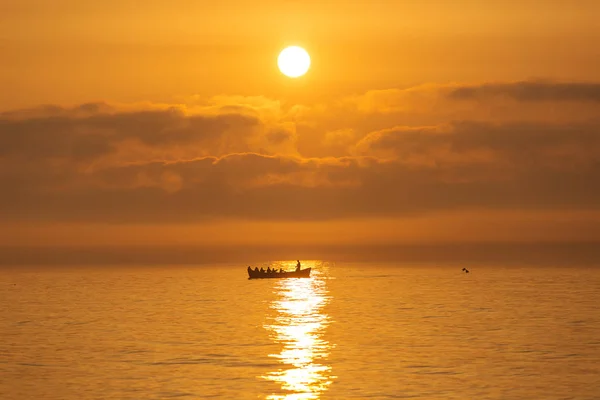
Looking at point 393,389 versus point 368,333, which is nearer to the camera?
point 393,389

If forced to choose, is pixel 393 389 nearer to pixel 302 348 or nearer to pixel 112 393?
pixel 112 393

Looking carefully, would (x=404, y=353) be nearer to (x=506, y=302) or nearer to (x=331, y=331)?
(x=331, y=331)

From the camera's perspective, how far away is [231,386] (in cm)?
7012

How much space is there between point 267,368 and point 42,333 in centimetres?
4675

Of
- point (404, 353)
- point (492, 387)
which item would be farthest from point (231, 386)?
point (404, 353)

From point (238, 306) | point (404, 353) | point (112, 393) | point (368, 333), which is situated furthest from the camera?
point (238, 306)

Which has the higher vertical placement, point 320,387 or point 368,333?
point 368,333

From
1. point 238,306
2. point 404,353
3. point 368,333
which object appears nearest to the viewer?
point 404,353

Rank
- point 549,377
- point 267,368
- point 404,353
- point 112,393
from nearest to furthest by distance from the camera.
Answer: point 112,393, point 549,377, point 267,368, point 404,353

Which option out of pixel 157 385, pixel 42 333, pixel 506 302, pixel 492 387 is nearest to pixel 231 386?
pixel 157 385

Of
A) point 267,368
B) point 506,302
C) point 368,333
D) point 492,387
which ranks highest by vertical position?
point 506,302

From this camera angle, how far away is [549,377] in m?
75.1

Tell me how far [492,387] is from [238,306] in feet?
347

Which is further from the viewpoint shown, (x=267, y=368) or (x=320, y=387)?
(x=267, y=368)
